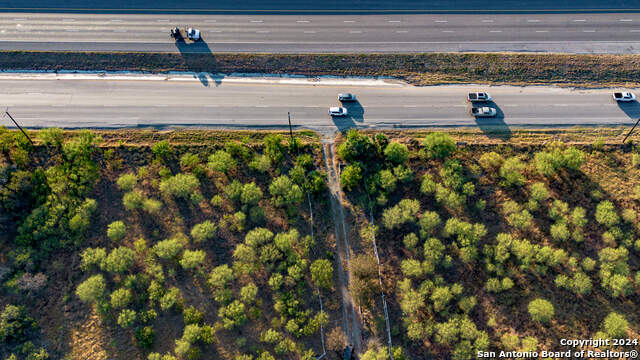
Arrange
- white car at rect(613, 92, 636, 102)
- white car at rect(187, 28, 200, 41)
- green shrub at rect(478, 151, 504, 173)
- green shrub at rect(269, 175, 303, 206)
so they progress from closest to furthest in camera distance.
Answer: green shrub at rect(269, 175, 303, 206), green shrub at rect(478, 151, 504, 173), white car at rect(613, 92, 636, 102), white car at rect(187, 28, 200, 41)

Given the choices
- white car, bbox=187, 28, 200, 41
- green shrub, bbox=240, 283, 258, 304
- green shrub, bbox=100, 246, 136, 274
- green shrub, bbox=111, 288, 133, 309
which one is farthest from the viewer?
white car, bbox=187, 28, 200, 41

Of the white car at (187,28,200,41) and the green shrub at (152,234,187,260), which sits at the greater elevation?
the white car at (187,28,200,41)

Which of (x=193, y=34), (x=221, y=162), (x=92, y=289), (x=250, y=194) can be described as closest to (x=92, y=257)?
(x=92, y=289)

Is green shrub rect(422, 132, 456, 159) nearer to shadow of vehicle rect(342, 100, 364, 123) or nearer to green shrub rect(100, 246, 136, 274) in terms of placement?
shadow of vehicle rect(342, 100, 364, 123)

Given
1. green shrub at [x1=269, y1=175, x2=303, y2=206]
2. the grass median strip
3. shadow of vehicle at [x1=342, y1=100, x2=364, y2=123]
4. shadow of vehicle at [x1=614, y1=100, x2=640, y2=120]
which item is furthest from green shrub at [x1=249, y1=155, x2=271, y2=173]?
shadow of vehicle at [x1=614, y1=100, x2=640, y2=120]

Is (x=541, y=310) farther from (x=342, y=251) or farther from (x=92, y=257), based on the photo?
(x=92, y=257)

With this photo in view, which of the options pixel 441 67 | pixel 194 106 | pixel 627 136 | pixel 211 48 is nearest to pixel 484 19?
pixel 441 67

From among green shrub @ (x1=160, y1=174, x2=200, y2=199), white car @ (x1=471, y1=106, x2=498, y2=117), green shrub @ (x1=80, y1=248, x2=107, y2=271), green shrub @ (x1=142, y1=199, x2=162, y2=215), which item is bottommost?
green shrub @ (x1=80, y1=248, x2=107, y2=271)

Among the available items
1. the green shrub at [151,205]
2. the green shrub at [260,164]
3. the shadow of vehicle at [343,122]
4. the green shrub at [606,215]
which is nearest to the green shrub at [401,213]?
the shadow of vehicle at [343,122]

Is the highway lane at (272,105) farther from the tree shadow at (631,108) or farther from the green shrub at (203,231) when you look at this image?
the green shrub at (203,231)
